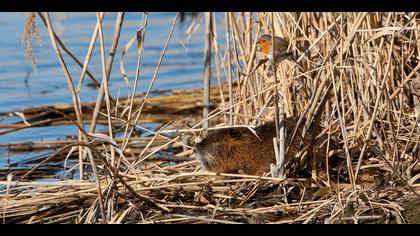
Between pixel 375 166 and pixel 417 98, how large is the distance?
0.55 meters

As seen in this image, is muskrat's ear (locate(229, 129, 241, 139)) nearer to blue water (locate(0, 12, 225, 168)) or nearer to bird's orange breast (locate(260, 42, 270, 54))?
bird's orange breast (locate(260, 42, 270, 54))

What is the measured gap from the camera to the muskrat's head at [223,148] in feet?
16.6

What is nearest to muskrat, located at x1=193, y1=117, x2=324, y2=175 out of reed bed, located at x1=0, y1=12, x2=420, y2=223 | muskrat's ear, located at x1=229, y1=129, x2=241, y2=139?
muskrat's ear, located at x1=229, y1=129, x2=241, y2=139

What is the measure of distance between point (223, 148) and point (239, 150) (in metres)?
0.09

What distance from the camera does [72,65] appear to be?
9.65m

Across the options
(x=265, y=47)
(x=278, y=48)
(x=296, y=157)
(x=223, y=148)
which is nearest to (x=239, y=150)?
(x=223, y=148)

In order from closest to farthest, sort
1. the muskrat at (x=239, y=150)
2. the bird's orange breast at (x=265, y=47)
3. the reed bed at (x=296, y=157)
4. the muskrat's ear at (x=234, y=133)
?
the reed bed at (x=296, y=157)
the bird's orange breast at (x=265, y=47)
the muskrat at (x=239, y=150)
the muskrat's ear at (x=234, y=133)

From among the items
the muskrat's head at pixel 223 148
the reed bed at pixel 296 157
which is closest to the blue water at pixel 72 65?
the muskrat's head at pixel 223 148

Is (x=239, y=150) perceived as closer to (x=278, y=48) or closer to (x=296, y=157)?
(x=296, y=157)

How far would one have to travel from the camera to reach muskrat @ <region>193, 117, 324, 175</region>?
5.01 meters

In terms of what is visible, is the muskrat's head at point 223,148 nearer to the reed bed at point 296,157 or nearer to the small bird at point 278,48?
the reed bed at point 296,157

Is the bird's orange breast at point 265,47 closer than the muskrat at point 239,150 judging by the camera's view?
Yes
